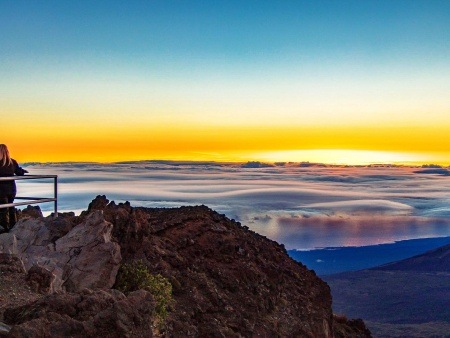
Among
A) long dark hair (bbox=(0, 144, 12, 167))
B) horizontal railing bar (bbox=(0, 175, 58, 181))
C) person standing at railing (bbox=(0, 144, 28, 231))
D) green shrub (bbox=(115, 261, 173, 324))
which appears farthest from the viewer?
person standing at railing (bbox=(0, 144, 28, 231))

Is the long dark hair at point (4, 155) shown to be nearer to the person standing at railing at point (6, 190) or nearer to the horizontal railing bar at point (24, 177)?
→ the person standing at railing at point (6, 190)

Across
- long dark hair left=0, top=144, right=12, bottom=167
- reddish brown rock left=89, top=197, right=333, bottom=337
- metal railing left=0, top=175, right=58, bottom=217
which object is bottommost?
reddish brown rock left=89, top=197, right=333, bottom=337

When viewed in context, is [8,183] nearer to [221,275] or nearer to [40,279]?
[40,279]

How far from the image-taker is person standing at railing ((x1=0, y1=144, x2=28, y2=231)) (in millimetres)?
17094

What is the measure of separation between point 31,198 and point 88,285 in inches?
217

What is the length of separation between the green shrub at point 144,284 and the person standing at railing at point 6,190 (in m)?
4.15

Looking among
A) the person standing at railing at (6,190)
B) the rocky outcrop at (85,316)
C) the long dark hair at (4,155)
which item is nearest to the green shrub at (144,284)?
the rocky outcrop at (85,316)

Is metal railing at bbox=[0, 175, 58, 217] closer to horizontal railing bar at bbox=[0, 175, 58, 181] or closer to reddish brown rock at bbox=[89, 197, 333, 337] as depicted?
horizontal railing bar at bbox=[0, 175, 58, 181]

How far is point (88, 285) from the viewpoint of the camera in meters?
13.8

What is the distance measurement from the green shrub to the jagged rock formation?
14.3 inches

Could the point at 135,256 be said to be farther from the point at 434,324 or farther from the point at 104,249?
the point at 434,324

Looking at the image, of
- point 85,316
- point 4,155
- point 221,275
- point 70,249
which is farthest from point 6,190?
point 85,316

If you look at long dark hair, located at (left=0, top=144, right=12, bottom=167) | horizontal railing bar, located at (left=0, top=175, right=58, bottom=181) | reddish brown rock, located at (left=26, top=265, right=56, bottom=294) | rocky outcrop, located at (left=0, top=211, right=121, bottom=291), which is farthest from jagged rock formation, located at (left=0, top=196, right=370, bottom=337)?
long dark hair, located at (left=0, top=144, right=12, bottom=167)

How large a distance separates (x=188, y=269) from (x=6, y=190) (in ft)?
16.8
